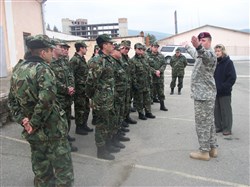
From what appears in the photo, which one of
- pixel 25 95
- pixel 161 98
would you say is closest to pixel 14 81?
pixel 25 95

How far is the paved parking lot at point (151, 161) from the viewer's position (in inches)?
157

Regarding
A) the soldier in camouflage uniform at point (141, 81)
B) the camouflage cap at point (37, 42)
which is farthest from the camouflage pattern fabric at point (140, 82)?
the camouflage cap at point (37, 42)

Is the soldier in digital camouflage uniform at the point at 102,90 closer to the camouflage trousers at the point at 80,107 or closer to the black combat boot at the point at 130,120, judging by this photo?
the camouflage trousers at the point at 80,107

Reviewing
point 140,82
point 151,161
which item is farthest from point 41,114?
point 140,82

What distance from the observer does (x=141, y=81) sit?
7.15 meters

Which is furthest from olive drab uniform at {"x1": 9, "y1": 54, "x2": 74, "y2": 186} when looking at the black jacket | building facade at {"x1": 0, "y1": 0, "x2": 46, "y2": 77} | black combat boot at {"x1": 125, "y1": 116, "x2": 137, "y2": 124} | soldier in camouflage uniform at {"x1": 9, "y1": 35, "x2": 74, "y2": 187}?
building facade at {"x1": 0, "y1": 0, "x2": 46, "y2": 77}

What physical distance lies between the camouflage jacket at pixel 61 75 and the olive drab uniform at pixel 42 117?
6.14 feet

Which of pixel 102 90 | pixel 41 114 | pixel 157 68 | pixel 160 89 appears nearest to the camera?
pixel 41 114

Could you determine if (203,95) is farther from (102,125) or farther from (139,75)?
(139,75)

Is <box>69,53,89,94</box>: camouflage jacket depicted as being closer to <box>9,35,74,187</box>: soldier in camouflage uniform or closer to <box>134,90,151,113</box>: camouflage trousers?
<box>134,90,151,113</box>: camouflage trousers

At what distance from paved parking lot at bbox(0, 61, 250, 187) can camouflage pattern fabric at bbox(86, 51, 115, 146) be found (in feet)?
1.77

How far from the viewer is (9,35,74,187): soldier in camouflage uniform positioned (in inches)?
114

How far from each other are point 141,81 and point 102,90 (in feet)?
8.80

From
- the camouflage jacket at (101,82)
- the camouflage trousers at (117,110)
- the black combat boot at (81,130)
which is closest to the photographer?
the camouflage jacket at (101,82)
